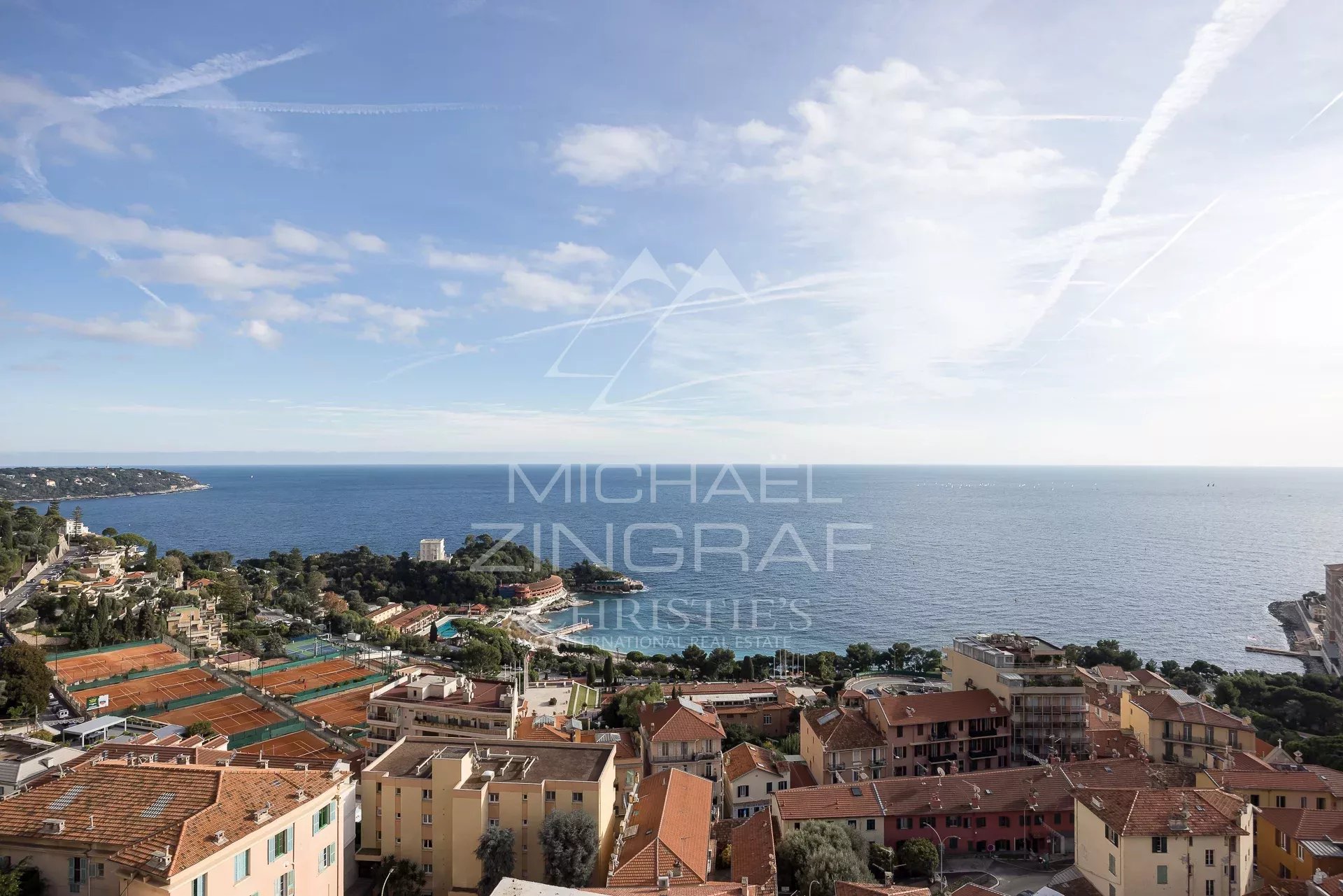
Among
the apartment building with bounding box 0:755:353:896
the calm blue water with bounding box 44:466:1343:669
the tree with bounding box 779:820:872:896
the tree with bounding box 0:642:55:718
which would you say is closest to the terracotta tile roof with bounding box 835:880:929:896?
the tree with bounding box 779:820:872:896

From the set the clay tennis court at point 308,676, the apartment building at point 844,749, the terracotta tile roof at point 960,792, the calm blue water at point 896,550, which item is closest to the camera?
the terracotta tile roof at point 960,792

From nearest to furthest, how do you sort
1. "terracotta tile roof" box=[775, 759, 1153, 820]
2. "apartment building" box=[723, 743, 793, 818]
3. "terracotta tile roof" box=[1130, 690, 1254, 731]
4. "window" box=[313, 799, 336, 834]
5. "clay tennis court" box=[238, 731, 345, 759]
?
1. "window" box=[313, 799, 336, 834]
2. "terracotta tile roof" box=[775, 759, 1153, 820]
3. "apartment building" box=[723, 743, 793, 818]
4. "clay tennis court" box=[238, 731, 345, 759]
5. "terracotta tile roof" box=[1130, 690, 1254, 731]

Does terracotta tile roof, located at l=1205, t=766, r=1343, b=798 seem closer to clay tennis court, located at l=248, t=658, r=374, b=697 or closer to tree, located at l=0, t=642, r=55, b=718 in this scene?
clay tennis court, located at l=248, t=658, r=374, b=697

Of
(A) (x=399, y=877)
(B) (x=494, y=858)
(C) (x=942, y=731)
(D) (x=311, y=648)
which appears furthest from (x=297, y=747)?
(D) (x=311, y=648)

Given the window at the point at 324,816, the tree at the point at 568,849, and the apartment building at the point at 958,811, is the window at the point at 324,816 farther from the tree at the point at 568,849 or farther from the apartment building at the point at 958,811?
the apartment building at the point at 958,811

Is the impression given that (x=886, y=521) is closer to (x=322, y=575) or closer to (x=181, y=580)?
(x=322, y=575)

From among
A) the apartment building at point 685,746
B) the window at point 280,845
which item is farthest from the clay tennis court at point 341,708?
the window at point 280,845

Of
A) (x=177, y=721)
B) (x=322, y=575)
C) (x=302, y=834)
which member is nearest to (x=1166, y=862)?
(x=302, y=834)

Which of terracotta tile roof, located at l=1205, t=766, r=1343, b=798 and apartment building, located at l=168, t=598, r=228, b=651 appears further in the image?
apartment building, located at l=168, t=598, r=228, b=651
